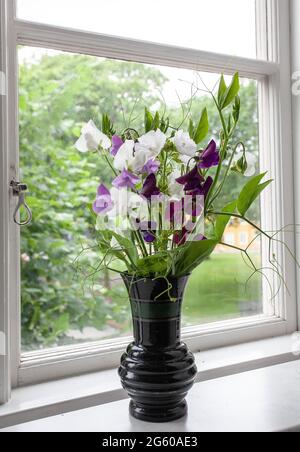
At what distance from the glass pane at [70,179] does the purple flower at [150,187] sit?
0.39 meters

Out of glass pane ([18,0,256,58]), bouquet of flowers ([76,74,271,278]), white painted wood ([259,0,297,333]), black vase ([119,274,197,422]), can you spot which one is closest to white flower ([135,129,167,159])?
bouquet of flowers ([76,74,271,278])

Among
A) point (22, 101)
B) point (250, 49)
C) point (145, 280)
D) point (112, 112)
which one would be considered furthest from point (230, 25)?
point (145, 280)

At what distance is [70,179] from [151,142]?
0.51 meters

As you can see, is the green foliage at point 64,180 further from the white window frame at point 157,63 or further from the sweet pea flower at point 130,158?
the sweet pea flower at point 130,158

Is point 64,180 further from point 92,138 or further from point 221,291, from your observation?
point 221,291

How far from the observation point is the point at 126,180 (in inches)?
36.1

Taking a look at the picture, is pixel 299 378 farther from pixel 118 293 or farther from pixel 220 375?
pixel 118 293

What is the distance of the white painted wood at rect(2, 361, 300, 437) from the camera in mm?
978

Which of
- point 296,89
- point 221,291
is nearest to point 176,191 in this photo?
point 221,291

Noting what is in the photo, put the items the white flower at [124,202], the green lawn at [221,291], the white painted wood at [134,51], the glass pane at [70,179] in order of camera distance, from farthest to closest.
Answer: the green lawn at [221,291] → the glass pane at [70,179] → the white painted wood at [134,51] → the white flower at [124,202]

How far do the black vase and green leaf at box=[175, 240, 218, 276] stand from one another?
0.03 metres

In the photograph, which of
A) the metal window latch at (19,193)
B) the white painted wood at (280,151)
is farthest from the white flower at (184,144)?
the white painted wood at (280,151)

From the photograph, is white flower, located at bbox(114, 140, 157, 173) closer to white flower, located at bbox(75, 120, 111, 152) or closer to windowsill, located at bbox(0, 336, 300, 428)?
white flower, located at bbox(75, 120, 111, 152)

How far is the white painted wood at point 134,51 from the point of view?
3.78ft
